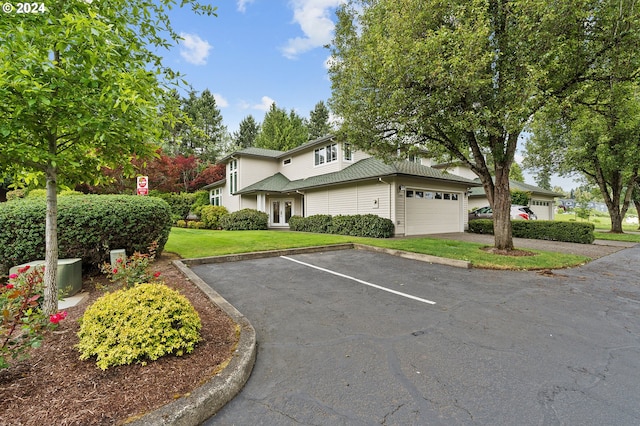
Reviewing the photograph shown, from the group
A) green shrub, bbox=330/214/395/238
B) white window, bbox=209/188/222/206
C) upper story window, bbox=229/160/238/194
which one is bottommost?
green shrub, bbox=330/214/395/238

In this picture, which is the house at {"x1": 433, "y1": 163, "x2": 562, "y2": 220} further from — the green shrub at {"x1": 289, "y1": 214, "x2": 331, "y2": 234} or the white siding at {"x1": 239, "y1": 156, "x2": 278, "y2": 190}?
the white siding at {"x1": 239, "y1": 156, "x2": 278, "y2": 190}

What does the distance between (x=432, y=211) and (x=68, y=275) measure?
15.5m

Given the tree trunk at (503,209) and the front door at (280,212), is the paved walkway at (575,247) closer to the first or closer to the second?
the tree trunk at (503,209)

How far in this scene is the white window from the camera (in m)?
26.3

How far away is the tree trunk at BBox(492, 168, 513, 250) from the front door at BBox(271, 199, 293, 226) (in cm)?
1470

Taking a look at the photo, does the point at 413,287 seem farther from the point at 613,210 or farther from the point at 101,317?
the point at 613,210

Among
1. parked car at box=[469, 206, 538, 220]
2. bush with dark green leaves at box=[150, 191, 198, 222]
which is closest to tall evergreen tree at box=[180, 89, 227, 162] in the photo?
bush with dark green leaves at box=[150, 191, 198, 222]

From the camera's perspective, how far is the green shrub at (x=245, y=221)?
1880cm

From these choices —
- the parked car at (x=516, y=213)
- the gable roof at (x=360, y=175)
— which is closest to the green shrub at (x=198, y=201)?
the gable roof at (x=360, y=175)

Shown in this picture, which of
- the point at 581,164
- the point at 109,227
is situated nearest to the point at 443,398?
the point at 109,227

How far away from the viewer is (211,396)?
2.18 m

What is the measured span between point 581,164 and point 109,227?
2576 cm

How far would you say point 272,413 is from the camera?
2174mm

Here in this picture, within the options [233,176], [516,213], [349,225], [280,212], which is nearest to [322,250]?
[349,225]
